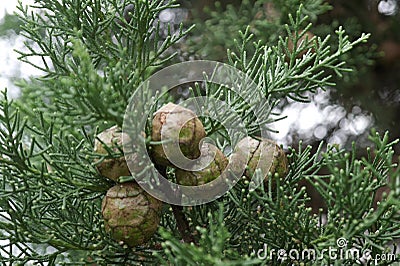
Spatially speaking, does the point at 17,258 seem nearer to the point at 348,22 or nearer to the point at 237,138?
the point at 237,138

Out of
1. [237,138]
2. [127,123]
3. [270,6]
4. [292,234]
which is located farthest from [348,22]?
[127,123]

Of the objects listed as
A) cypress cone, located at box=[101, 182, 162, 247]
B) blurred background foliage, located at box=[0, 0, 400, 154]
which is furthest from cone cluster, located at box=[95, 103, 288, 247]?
blurred background foliage, located at box=[0, 0, 400, 154]

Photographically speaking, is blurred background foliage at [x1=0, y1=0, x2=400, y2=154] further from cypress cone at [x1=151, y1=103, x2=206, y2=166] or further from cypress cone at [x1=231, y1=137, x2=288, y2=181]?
cypress cone at [x1=151, y1=103, x2=206, y2=166]

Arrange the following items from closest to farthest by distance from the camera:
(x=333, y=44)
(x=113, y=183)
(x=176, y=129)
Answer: (x=176, y=129) < (x=113, y=183) < (x=333, y=44)

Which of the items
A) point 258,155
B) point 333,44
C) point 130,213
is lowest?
point 130,213

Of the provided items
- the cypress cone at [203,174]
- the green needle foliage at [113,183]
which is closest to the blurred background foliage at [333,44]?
the green needle foliage at [113,183]

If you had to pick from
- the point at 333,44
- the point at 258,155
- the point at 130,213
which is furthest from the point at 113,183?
the point at 333,44

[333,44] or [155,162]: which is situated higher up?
[333,44]

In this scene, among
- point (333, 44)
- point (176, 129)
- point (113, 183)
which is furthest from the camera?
point (333, 44)

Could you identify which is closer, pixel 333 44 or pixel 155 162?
pixel 155 162

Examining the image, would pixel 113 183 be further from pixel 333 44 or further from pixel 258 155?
pixel 333 44

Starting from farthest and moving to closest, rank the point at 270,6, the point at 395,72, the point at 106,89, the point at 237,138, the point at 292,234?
the point at 395,72
the point at 270,6
the point at 237,138
the point at 292,234
the point at 106,89
